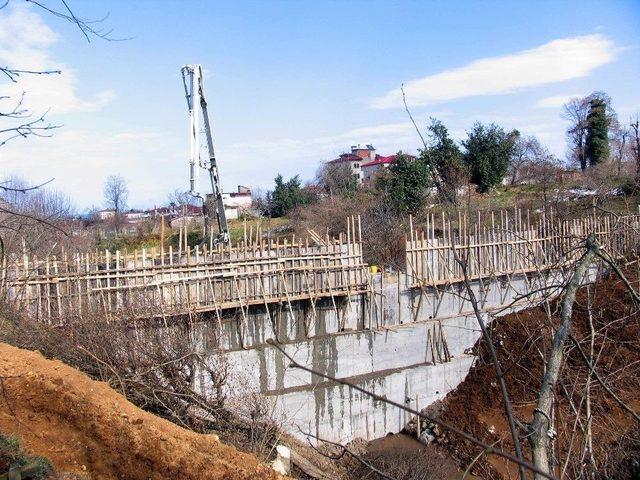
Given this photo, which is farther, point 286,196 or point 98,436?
point 286,196

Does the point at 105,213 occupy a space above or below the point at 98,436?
above

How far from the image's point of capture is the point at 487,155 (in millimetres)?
32875

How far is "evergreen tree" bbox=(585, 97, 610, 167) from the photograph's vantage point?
39.4 m

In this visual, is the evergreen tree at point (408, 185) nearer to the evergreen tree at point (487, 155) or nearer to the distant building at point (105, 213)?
the evergreen tree at point (487, 155)

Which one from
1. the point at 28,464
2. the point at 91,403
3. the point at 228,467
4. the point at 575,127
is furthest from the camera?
the point at 575,127

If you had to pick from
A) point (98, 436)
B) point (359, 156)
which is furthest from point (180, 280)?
point (359, 156)

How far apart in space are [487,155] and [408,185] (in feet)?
25.1

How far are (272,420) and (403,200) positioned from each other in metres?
17.6

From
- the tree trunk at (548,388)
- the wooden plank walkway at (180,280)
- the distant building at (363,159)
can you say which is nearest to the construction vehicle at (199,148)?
the wooden plank walkway at (180,280)

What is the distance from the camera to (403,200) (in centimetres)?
2748

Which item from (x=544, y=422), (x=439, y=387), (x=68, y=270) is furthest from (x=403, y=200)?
(x=544, y=422)

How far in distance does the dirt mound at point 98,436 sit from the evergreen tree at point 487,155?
2714 cm

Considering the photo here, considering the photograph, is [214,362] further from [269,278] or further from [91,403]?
[91,403]

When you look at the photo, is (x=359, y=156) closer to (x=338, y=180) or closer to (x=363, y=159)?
(x=363, y=159)
